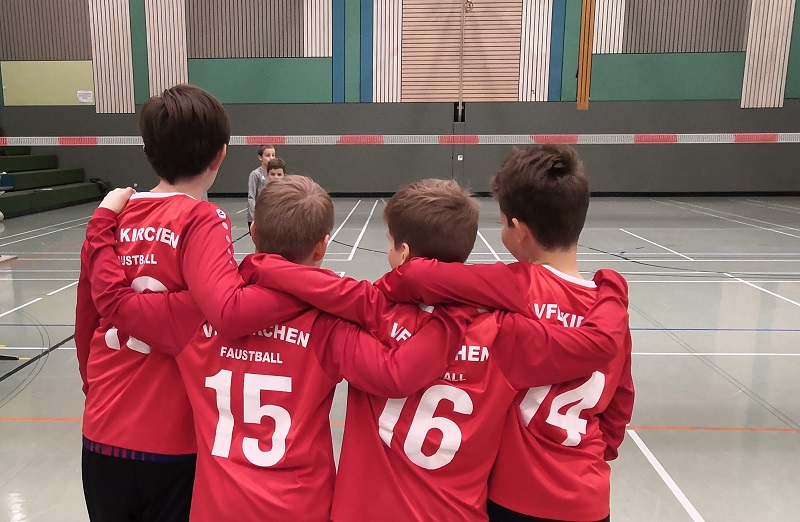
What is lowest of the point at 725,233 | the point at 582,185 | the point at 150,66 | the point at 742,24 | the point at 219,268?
the point at 725,233

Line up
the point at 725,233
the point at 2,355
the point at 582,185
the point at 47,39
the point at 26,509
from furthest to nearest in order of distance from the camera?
the point at 47,39 < the point at 725,233 < the point at 2,355 < the point at 26,509 < the point at 582,185

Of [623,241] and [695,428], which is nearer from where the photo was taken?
[695,428]

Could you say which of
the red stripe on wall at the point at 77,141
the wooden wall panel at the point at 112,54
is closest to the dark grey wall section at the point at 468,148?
the wooden wall panel at the point at 112,54

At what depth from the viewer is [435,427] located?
4.77ft

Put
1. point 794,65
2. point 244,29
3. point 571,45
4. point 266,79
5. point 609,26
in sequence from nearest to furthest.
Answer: point 794,65
point 571,45
point 609,26
point 244,29
point 266,79

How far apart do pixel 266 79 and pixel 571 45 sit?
8.63 metres

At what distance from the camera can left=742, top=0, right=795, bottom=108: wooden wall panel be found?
15.1 m

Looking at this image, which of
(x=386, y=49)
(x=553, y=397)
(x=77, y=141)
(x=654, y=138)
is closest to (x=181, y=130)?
(x=553, y=397)

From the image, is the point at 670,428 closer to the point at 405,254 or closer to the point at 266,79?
the point at 405,254

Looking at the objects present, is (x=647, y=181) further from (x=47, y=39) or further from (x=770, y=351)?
(x=47, y=39)

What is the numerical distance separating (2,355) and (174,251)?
165 inches

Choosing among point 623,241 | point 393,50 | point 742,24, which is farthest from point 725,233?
point 393,50

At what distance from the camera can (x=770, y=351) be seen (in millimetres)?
4973

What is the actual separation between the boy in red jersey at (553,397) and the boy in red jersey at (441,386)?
4cm
